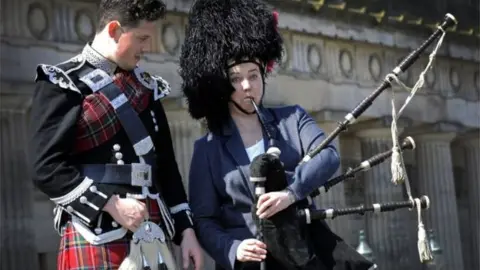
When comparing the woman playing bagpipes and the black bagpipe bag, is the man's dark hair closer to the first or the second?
the woman playing bagpipes

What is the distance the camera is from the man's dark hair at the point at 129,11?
11.1 feet

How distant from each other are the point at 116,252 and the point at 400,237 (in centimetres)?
861

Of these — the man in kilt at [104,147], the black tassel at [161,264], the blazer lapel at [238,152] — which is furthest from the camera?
the blazer lapel at [238,152]

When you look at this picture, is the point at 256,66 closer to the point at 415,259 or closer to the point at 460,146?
the point at 415,259

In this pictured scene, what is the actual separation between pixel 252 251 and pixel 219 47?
2.42 ft

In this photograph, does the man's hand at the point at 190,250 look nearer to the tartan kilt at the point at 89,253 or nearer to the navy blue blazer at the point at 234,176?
the navy blue blazer at the point at 234,176

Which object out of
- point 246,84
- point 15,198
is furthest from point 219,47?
point 15,198

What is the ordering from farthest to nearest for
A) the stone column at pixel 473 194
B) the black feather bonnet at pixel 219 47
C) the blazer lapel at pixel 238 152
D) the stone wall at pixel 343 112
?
the stone column at pixel 473 194, the stone wall at pixel 343 112, the black feather bonnet at pixel 219 47, the blazer lapel at pixel 238 152

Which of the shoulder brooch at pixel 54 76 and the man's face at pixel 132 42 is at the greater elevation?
the man's face at pixel 132 42

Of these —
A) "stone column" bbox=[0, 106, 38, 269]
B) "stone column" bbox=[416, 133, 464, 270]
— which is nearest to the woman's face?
"stone column" bbox=[0, 106, 38, 269]

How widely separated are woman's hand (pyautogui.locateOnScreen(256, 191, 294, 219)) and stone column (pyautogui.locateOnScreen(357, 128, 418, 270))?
8041 millimetres

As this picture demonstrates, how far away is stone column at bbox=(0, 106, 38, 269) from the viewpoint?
729 centimetres

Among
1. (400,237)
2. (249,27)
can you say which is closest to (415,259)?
(400,237)

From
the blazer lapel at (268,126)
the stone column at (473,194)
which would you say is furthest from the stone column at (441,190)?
the blazer lapel at (268,126)
